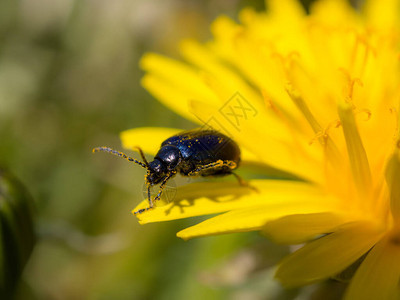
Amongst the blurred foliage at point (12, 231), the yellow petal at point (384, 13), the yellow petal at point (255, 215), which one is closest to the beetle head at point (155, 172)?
the yellow petal at point (255, 215)

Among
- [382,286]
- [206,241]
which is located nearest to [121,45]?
[206,241]

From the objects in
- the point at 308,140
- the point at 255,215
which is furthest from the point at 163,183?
the point at 308,140

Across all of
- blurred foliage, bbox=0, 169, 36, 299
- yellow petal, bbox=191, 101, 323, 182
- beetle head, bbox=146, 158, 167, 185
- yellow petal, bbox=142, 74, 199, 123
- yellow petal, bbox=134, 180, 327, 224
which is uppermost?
yellow petal, bbox=142, 74, 199, 123

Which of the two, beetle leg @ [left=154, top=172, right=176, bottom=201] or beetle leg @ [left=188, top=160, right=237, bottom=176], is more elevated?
beetle leg @ [left=188, top=160, right=237, bottom=176]

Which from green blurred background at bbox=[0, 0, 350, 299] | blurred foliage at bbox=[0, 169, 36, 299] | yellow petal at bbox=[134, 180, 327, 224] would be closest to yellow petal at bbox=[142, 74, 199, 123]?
yellow petal at bbox=[134, 180, 327, 224]

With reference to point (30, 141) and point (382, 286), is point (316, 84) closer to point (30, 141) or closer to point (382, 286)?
point (382, 286)

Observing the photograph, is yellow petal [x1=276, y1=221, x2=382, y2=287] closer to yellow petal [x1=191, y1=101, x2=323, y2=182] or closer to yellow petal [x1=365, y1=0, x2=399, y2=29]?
yellow petal [x1=191, y1=101, x2=323, y2=182]

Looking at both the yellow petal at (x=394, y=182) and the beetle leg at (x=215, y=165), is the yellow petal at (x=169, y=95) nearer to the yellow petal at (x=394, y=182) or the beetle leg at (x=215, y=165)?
the beetle leg at (x=215, y=165)

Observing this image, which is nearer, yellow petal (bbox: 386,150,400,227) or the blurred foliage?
yellow petal (bbox: 386,150,400,227)
